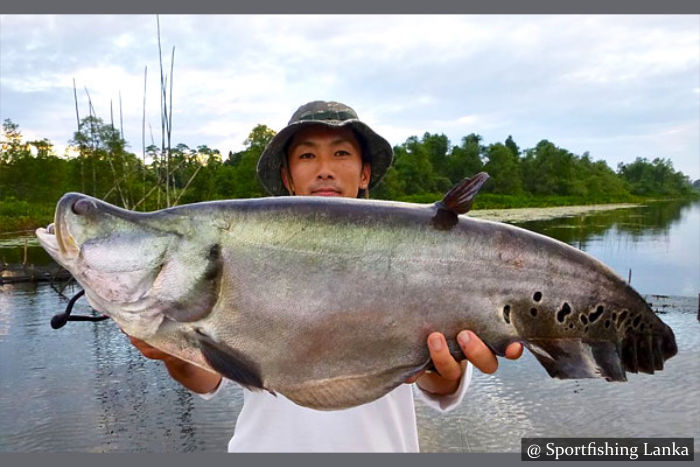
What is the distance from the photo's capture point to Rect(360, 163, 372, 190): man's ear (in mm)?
3404

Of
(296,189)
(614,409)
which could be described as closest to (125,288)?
(296,189)

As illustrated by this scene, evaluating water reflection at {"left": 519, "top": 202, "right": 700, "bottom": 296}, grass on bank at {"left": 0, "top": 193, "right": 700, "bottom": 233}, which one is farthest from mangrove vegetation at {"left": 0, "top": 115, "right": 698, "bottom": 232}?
water reflection at {"left": 519, "top": 202, "right": 700, "bottom": 296}

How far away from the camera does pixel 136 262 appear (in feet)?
6.80

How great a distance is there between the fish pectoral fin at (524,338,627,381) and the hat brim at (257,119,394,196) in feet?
4.87

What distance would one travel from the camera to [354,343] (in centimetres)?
215

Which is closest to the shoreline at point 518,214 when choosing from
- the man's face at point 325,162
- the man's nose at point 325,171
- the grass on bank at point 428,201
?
the grass on bank at point 428,201

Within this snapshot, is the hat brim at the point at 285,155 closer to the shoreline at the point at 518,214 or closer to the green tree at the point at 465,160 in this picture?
the shoreline at the point at 518,214

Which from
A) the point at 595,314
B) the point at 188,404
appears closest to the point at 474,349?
the point at 595,314

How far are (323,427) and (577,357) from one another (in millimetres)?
1163

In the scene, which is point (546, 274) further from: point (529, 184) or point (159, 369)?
point (529, 184)

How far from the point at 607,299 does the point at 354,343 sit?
996 millimetres

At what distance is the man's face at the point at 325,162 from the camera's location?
10.1 feet

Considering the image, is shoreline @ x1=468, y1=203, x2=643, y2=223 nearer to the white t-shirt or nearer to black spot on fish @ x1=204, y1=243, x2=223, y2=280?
the white t-shirt

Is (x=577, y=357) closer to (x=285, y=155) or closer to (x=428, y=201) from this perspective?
(x=285, y=155)
